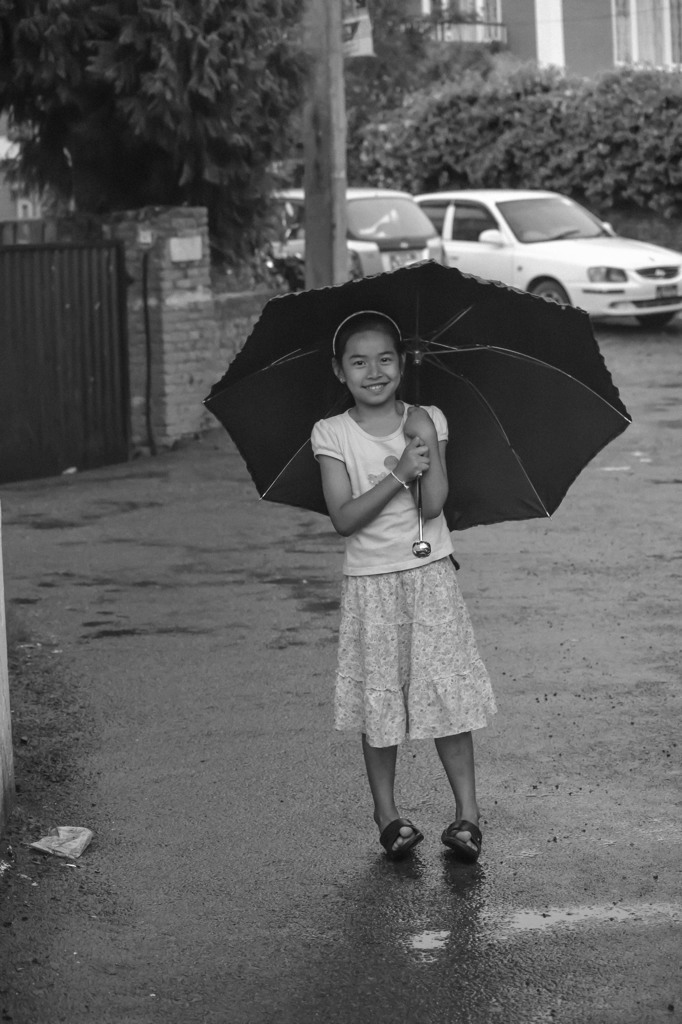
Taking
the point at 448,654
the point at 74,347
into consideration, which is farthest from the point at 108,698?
the point at 74,347

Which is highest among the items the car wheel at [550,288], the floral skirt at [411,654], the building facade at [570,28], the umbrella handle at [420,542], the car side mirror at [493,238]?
the building facade at [570,28]

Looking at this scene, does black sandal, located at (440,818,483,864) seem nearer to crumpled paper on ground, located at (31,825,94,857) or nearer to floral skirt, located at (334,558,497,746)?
floral skirt, located at (334,558,497,746)

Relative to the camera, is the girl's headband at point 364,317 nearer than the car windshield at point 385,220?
Yes

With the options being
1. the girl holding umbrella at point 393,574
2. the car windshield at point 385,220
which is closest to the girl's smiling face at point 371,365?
the girl holding umbrella at point 393,574

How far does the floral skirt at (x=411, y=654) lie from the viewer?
15.1 ft

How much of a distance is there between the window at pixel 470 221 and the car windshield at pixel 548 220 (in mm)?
232

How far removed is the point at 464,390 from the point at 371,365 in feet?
1.34

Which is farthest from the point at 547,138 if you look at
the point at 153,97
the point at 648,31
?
the point at 648,31

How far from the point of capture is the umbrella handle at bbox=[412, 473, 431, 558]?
4.51 m

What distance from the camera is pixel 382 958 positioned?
400cm

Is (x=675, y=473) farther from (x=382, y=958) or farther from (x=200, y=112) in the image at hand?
(x=382, y=958)

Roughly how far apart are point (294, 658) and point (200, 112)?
662cm

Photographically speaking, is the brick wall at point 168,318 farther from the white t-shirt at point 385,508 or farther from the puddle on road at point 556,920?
the puddle on road at point 556,920

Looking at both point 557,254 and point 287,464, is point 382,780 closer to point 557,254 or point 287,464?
point 287,464
